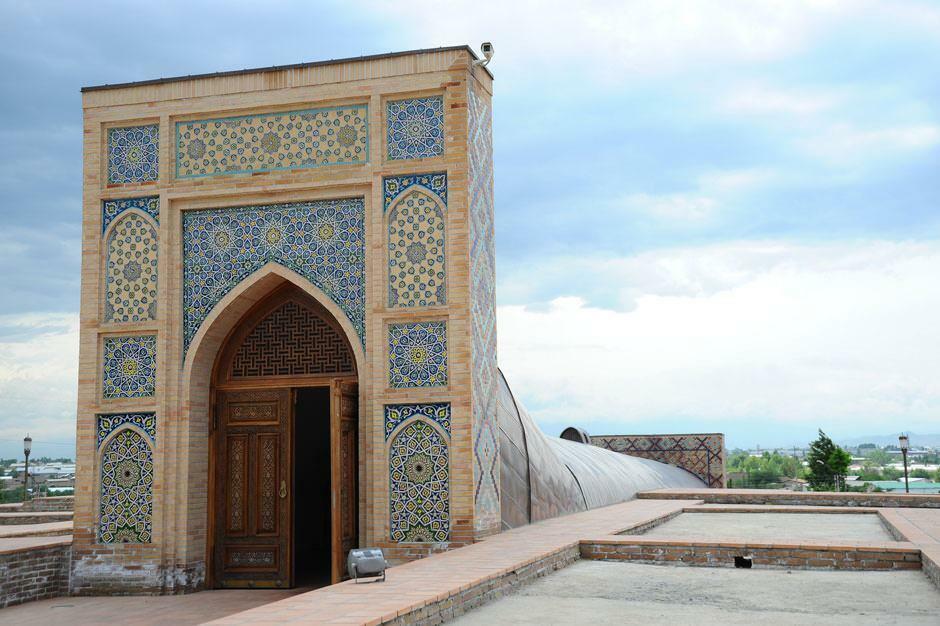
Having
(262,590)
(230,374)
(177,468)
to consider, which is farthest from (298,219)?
(262,590)

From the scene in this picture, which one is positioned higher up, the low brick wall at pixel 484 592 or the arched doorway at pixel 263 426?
the arched doorway at pixel 263 426

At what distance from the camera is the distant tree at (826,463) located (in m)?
22.0

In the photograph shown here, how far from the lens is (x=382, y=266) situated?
711 cm

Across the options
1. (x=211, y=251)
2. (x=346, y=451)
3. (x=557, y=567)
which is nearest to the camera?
(x=557, y=567)

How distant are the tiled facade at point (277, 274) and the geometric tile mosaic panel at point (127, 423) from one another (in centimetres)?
1

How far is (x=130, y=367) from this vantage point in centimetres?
749

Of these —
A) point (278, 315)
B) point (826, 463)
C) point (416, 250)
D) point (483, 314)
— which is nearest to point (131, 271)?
point (278, 315)

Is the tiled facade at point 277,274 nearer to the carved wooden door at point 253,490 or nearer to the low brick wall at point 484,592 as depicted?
the carved wooden door at point 253,490

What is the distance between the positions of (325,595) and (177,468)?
3189 millimetres

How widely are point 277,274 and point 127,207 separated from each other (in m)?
1.38

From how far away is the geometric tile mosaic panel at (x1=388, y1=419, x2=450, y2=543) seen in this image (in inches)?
271

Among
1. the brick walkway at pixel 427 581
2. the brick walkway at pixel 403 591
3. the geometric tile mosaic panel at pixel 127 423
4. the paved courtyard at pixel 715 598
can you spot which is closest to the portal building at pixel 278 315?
the geometric tile mosaic panel at pixel 127 423

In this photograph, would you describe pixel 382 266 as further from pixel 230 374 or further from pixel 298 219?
pixel 230 374

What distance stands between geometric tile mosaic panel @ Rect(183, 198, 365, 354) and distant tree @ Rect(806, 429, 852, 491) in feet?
54.7
